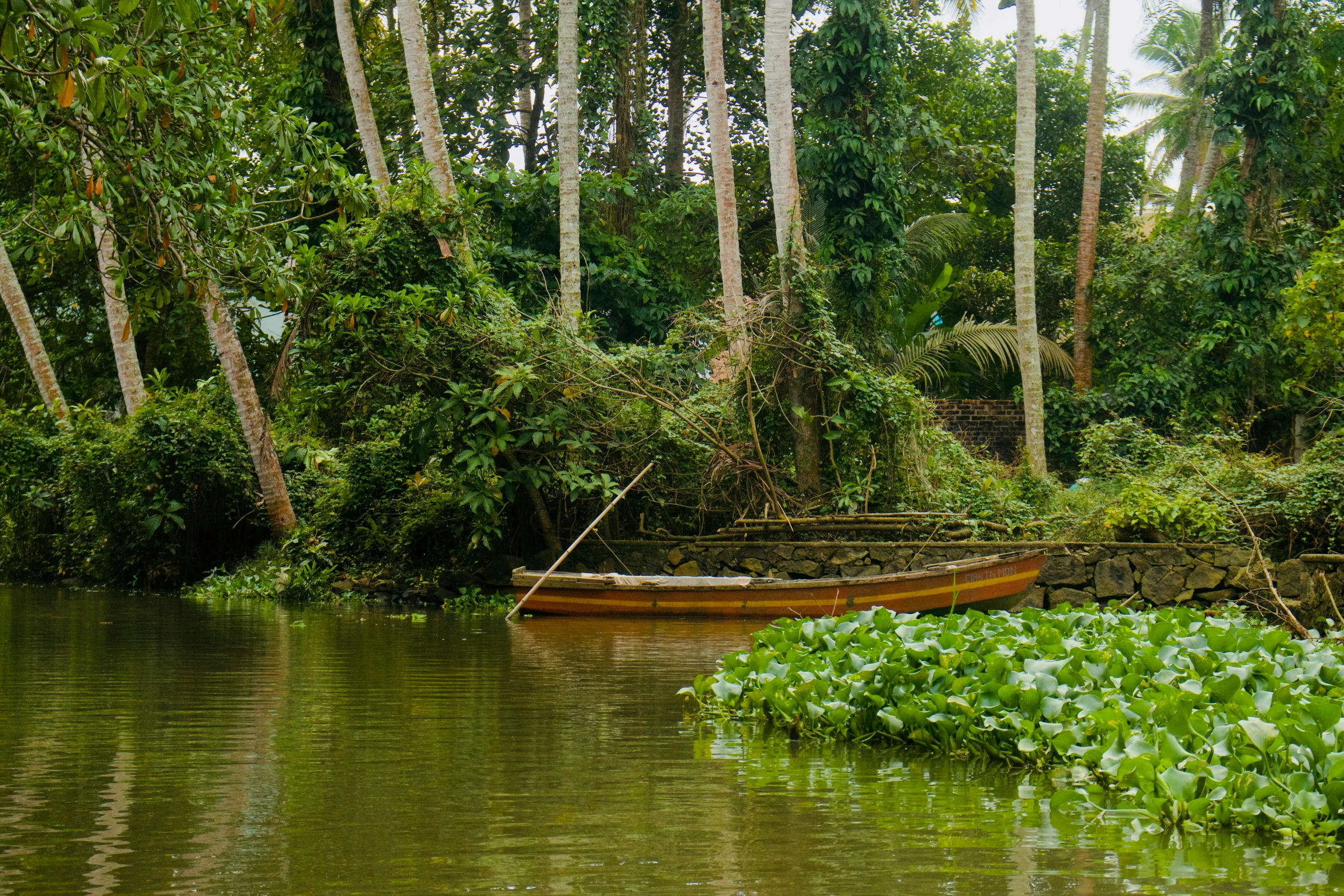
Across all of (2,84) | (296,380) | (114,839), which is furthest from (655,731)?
(296,380)

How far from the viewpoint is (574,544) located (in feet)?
46.3

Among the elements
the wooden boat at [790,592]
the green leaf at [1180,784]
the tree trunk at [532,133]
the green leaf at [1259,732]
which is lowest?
the green leaf at [1180,784]

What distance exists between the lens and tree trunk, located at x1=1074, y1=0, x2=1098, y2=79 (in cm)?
2900

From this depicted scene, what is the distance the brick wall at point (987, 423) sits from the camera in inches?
904

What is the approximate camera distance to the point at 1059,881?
3.79 meters

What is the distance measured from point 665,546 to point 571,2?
783 cm

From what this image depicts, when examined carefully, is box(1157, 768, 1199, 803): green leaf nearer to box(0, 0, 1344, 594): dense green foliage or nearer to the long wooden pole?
box(0, 0, 1344, 594): dense green foliage

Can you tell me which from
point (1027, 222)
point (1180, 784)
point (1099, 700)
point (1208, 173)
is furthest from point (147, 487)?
point (1208, 173)

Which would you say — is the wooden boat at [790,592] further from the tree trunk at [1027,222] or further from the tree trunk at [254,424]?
the tree trunk at [1027,222]

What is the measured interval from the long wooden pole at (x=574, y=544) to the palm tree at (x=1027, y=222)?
6.49 metres

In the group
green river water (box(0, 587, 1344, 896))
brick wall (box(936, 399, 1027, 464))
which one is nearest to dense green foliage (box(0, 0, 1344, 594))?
brick wall (box(936, 399, 1027, 464))

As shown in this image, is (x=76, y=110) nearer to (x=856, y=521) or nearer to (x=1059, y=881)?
(x=1059, y=881)

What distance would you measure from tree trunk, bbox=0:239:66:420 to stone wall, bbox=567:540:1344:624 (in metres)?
10.0

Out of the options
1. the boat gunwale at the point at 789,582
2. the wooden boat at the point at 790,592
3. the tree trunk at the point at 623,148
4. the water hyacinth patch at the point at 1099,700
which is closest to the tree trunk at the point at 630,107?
the tree trunk at the point at 623,148
